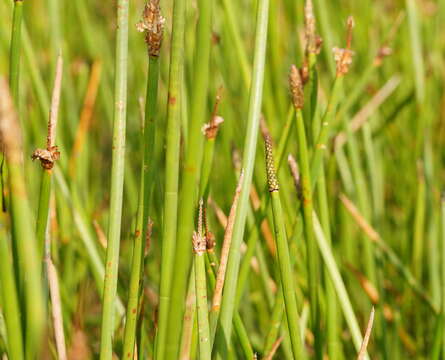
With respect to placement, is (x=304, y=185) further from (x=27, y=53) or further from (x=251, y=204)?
(x=27, y=53)

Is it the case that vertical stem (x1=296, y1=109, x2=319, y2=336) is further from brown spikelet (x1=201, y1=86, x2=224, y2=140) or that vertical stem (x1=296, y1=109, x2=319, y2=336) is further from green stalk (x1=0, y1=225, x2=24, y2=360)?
green stalk (x1=0, y1=225, x2=24, y2=360)

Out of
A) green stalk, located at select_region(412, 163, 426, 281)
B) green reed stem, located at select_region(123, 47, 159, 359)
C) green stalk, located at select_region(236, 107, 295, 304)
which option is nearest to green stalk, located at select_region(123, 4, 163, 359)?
green reed stem, located at select_region(123, 47, 159, 359)

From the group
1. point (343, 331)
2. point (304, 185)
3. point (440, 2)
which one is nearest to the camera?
point (304, 185)

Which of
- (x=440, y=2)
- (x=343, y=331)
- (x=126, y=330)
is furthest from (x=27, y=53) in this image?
(x=440, y=2)

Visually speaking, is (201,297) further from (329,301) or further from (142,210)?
(329,301)

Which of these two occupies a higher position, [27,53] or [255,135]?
[27,53]

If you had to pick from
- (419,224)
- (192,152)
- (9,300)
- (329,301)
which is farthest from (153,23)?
(419,224)

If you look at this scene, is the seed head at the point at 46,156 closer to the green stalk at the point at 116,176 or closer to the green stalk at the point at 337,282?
the green stalk at the point at 116,176
